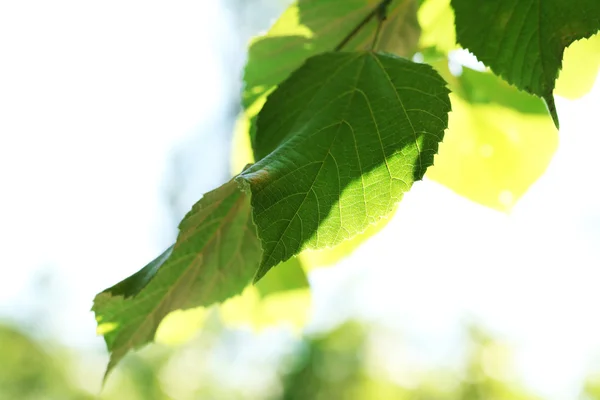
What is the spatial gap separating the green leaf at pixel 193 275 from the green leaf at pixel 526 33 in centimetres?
23

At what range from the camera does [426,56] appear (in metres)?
0.60

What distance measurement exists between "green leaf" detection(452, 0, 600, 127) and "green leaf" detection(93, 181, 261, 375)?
226mm

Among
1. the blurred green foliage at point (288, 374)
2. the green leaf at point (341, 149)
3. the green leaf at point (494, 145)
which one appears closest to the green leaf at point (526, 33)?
the green leaf at point (341, 149)

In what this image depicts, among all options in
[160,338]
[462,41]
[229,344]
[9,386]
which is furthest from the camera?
[229,344]

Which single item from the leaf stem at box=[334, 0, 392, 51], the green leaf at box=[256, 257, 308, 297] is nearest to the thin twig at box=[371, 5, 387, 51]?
the leaf stem at box=[334, 0, 392, 51]

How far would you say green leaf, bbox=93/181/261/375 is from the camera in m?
0.48

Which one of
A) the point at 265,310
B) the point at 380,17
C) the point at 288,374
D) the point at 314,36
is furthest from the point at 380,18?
the point at 288,374

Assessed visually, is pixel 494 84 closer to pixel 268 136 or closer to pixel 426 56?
pixel 426 56

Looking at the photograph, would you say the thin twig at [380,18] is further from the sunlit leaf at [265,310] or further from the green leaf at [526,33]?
the sunlit leaf at [265,310]

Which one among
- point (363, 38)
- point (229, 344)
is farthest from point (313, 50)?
point (229, 344)

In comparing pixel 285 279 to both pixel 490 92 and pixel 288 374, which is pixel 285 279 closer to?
pixel 490 92

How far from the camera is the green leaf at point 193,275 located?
482 millimetres

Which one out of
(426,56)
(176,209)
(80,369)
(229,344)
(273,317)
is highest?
(426,56)

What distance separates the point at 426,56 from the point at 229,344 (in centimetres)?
897
